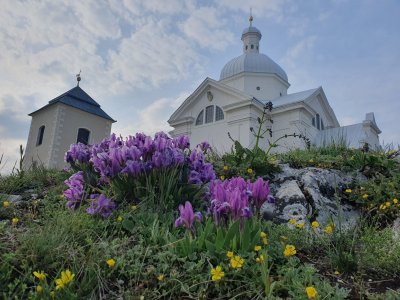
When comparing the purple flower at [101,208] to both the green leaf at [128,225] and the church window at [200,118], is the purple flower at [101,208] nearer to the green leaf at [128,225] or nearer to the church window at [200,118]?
the green leaf at [128,225]

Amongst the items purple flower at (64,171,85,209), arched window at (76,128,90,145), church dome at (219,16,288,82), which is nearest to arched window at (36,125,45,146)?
arched window at (76,128,90,145)

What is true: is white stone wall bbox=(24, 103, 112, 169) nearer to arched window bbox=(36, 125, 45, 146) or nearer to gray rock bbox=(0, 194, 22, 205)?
arched window bbox=(36, 125, 45, 146)

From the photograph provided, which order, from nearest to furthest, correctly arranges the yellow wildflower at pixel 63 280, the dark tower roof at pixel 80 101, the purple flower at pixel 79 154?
1. the yellow wildflower at pixel 63 280
2. the purple flower at pixel 79 154
3. the dark tower roof at pixel 80 101

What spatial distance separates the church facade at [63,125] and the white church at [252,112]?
24.9ft

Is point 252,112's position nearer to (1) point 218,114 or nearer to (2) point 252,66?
(1) point 218,114

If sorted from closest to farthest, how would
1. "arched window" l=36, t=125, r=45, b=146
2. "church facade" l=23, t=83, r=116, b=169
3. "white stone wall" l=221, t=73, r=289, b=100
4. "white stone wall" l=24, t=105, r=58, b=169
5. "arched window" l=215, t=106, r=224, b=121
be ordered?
"arched window" l=215, t=106, r=224, b=121, "church facade" l=23, t=83, r=116, b=169, "white stone wall" l=24, t=105, r=58, b=169, "arched window" l=36, t=125, r=45, b=146, "white stone wall" l=221, t=73, r=289, b=100

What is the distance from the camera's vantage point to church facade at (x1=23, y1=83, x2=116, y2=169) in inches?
1140

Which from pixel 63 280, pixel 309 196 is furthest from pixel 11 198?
pixel 309 196

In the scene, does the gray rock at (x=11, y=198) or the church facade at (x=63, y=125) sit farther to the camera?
the church facade at (x=63, y=125)

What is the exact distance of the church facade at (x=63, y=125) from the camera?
28953 millimetres

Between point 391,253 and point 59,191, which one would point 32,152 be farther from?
point 391,253

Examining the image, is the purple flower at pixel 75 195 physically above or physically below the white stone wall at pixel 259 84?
below

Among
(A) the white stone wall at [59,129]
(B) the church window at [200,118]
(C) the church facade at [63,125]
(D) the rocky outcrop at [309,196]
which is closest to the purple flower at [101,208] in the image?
(D) the rocky outcrop at [309,196]

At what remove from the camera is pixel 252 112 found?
82.2 feet
